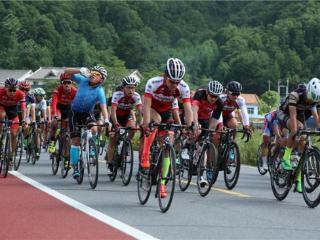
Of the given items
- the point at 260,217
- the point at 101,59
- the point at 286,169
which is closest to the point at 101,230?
the point at 260,217

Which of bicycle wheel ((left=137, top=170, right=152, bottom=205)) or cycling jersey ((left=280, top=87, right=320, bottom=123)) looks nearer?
bicycle wheel ((left=137, top=170, right=152, bottom=205))

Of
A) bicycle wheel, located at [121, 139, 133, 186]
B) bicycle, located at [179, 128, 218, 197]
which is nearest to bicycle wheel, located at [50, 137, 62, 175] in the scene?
bicycle wheel, located at [121, 139, 133, 186]

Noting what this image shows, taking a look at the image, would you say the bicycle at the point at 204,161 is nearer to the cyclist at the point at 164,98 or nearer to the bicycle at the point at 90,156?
the cyclist at the point at 164,98

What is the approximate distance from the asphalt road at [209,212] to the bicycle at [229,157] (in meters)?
0.24

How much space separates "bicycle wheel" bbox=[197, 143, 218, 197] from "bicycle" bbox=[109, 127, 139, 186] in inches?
56.5

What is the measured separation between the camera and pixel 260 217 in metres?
9.27

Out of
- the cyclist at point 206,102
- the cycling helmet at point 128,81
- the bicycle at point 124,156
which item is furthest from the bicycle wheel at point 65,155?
the cyclist at point 206,102

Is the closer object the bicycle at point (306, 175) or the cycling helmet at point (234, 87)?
the bicycle at point (306, 175)

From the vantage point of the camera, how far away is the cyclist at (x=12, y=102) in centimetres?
1451

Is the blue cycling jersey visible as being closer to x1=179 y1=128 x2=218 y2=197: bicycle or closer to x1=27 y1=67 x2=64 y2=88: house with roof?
x1=179 y1=128 x2=218 y2=197: bicycle

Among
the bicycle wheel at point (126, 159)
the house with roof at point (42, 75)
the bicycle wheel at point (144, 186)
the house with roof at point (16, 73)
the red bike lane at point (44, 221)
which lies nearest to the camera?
the red bike lane at point (44, 221)

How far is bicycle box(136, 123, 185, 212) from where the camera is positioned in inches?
373

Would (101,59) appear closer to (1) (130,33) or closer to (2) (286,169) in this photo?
(1) (130,33)

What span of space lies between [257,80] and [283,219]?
14789 centimetres
